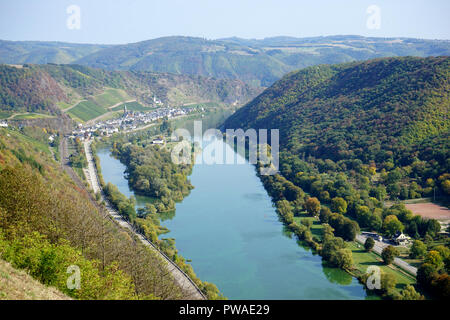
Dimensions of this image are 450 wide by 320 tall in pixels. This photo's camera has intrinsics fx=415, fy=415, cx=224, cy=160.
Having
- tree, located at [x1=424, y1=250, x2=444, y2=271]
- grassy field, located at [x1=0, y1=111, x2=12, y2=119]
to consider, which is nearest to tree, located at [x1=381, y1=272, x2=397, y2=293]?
tree, located at [x1=424, y1=250, x2=444, y2=271]

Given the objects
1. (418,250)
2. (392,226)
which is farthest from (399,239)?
(418,250)

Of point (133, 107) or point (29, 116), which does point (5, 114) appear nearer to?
point (29, 116)

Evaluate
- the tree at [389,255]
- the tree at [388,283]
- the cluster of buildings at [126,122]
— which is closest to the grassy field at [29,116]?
the cluster of buildings at [126,122]

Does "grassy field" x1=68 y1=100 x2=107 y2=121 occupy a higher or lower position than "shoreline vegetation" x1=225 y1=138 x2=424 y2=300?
higher

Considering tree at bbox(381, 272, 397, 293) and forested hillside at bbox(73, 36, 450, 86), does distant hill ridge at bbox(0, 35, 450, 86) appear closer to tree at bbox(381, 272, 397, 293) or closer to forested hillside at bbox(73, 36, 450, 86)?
forested hillside at bbox(73, 36, 450, 86)

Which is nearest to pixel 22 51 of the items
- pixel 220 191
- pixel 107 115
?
pixel 107 115

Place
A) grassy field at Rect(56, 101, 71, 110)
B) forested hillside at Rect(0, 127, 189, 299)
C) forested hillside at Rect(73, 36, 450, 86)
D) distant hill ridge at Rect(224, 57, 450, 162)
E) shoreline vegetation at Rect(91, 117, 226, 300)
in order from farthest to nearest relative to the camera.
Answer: forested hillside at Rect(73, 36, 450, 86) → grassy field at Rect(56, 101, 71, 110) → distant hill ridge at Rect(224, 57, 450, 162) → shoreline vegetation at Rect(91, 117, 226, 300) → forested hillside at Rect(0, 127, 189, 299)
